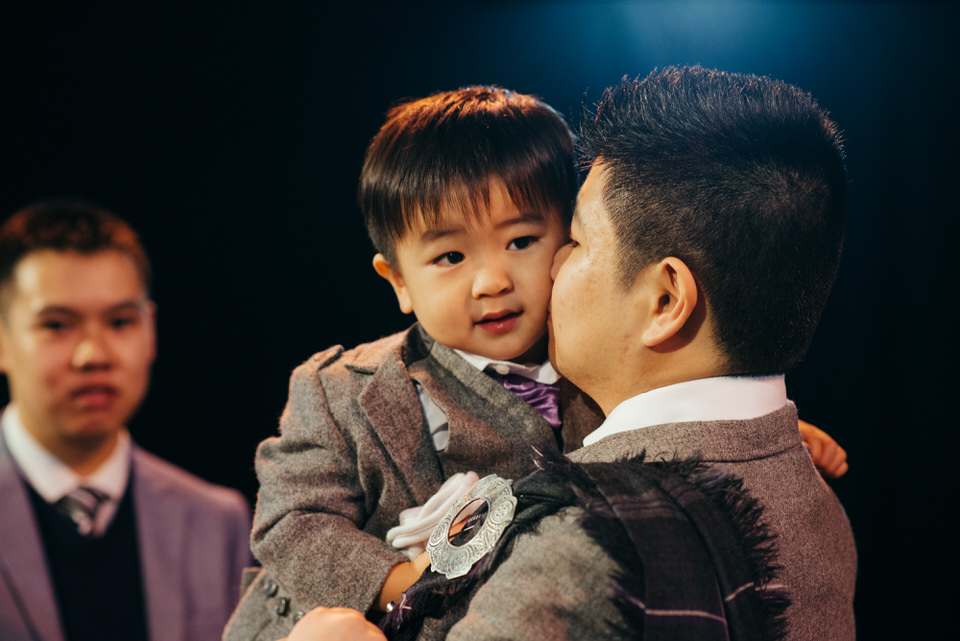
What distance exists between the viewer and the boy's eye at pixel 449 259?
4.83ft

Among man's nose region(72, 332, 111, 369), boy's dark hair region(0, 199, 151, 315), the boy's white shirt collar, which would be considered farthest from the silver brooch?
boy's dark hair region(0, 199, 151, 315)

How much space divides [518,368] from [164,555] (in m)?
1.20

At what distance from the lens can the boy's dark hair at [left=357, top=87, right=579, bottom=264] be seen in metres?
1.43

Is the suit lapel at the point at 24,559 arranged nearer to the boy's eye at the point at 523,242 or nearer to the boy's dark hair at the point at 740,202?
the boy's eye at the point at 523,242

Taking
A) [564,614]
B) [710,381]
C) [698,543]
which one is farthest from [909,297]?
[564,614]

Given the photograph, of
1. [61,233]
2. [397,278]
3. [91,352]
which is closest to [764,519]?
[397,278]

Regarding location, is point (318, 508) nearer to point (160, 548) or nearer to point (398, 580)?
point (398, 580)

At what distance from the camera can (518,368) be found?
1.49 meters

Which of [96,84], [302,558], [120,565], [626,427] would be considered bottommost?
[120,565]

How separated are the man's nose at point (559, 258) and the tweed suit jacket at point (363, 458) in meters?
0.26

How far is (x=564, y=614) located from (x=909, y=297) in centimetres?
220

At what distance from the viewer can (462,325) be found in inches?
57.2

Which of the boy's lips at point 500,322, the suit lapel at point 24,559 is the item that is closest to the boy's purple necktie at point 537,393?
the boy's lips at point 500,322

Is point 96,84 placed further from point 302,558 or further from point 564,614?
point 564,614
